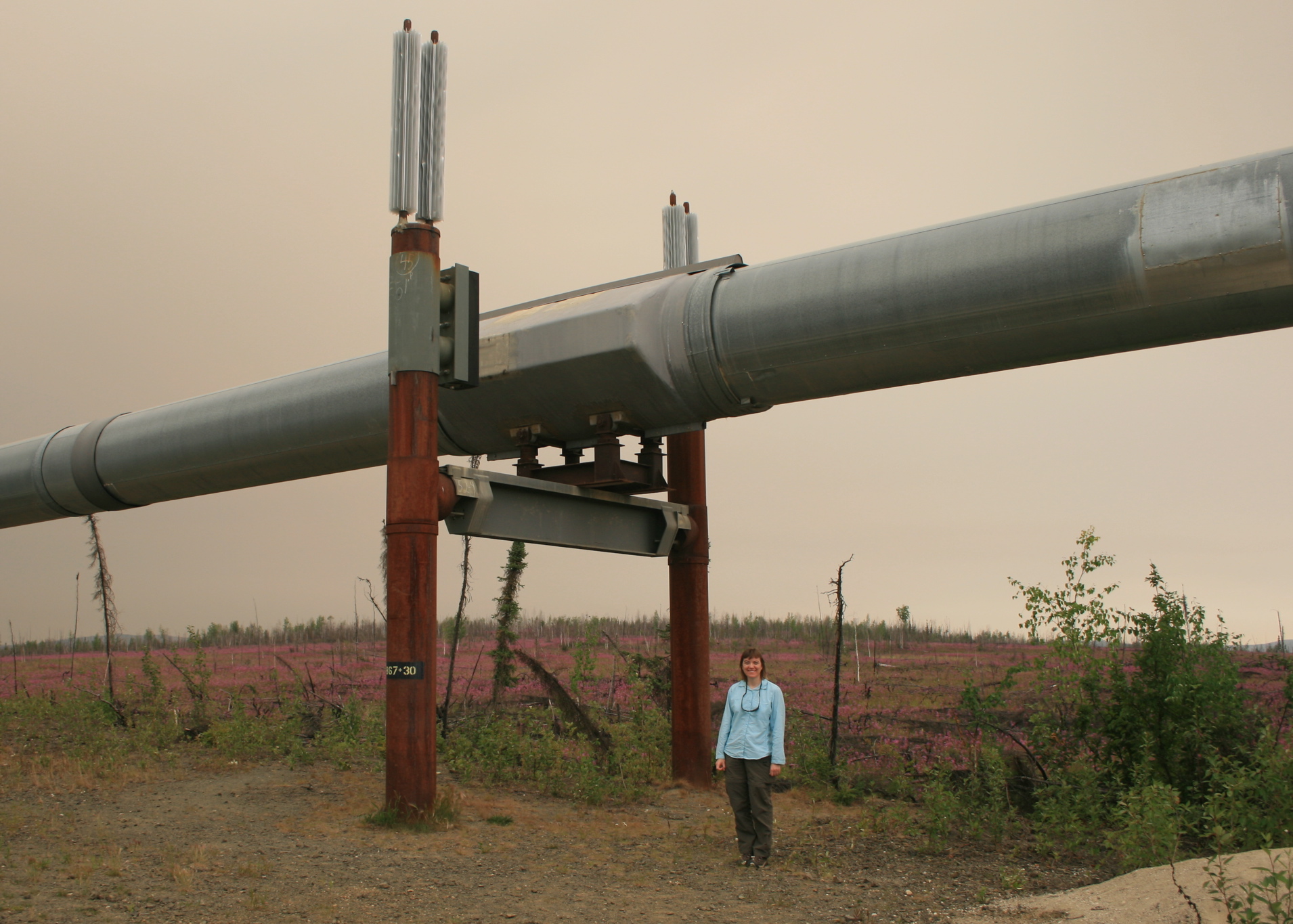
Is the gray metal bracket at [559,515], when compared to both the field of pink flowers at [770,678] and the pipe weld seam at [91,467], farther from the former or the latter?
the pipe weld seam at [91,467]

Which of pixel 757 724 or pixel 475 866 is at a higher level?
pixel 757 724

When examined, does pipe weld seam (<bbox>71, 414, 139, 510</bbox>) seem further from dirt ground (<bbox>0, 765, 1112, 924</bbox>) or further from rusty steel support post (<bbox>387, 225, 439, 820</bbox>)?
rusty steel support post (<bbox>387, 225, 439, 820</bbox>)

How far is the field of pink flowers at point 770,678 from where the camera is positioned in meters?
12.8

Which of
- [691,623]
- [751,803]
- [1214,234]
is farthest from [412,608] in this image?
[1214,234]

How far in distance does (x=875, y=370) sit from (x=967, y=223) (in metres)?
1.13

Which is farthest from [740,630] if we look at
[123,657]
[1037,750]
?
[1037,750]

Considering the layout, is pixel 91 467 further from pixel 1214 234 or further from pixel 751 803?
pixel 1214 234

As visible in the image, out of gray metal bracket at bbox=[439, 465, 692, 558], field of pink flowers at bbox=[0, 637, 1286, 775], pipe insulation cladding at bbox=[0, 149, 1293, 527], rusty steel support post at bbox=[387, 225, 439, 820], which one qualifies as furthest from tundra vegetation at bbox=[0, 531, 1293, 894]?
pipe insulation cladding at bbox=[0, 149, 1293, 527]

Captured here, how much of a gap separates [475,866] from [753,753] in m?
2.00

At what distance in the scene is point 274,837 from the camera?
751 centimetres

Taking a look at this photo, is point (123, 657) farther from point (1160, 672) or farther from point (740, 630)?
point (1160, 672)

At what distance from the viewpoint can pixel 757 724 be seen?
23.1ft

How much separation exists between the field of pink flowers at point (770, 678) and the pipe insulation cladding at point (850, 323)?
3.13m

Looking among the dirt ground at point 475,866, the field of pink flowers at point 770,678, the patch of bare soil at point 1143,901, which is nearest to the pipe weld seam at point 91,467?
the field of pink flowers at point 770,678
